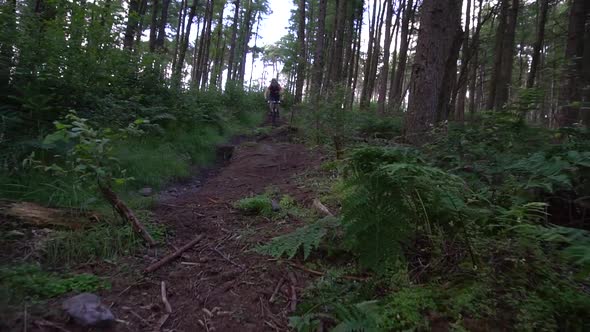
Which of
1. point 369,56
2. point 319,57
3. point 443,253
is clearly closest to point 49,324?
point 443,253

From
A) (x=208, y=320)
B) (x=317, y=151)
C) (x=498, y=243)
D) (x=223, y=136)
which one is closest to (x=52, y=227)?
(x=208, y=320)

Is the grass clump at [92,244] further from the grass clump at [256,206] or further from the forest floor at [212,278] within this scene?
the grass clump at [256,206]

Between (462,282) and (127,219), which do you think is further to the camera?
(127,219)

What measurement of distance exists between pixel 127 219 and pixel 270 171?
3.57 m

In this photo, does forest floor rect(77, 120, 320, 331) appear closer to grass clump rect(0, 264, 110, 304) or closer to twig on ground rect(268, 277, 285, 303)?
twig on ground rect(268, 277, 285, 303)

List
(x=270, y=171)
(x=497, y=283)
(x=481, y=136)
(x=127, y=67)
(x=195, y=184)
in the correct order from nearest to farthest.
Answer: (x=497, y=283) < (x=481, y=136) < (x=195, y=184) < (x=270, y=171) < (x=127, y=67)

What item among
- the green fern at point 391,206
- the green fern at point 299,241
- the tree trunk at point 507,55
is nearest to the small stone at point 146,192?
the green fern at point 299,241

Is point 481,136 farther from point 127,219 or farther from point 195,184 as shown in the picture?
point 195,184

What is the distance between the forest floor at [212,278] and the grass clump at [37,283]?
0.60ft

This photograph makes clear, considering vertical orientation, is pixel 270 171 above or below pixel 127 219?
above

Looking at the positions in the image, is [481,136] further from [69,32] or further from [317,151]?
[69,32]

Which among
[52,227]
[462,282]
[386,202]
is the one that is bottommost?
[52,227]

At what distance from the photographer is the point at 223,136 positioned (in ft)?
35.2

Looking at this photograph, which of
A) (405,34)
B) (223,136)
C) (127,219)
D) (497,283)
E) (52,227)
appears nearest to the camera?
(497,283)
